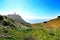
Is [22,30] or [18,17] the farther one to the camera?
[18,17]

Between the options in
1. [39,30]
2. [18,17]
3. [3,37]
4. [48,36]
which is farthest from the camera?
[18,17]

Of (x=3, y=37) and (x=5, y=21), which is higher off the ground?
(x=5, y=21)

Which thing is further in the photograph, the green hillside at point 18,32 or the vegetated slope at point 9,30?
the green hillside at point 18,32

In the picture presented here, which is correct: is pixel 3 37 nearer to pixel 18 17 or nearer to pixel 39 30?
pixel 39 30

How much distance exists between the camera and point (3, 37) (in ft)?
53.7

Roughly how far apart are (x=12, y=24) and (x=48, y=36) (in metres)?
3.80

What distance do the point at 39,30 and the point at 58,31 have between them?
87.7 inches

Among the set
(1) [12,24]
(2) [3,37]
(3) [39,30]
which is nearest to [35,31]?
(3) [39,30]

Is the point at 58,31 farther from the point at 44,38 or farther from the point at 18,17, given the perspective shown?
the point at 18,17

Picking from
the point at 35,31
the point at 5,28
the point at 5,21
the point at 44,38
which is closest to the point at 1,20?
the point at 5,21

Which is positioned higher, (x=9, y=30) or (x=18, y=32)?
(x=9, y=30)

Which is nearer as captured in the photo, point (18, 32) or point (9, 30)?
point (9, 30)

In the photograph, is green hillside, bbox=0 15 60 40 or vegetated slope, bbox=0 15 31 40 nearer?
vegetated slope, bbox=0 15 31 40

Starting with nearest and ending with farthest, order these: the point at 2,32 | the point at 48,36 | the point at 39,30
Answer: the point at 2,32, the point at 48,36, the point at 39,30
